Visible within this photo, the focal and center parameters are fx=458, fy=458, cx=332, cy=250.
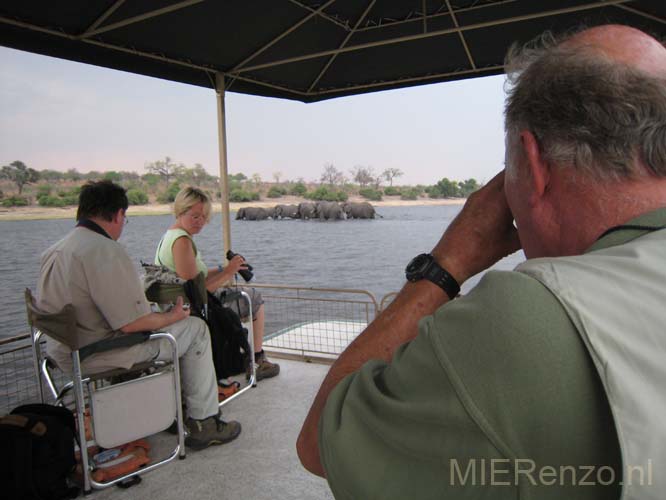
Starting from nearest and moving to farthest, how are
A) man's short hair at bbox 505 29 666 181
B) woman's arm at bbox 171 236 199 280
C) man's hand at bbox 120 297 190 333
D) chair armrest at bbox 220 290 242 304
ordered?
man's short hair at bbox 505 29 666 181 → man's hand at bbox 120 297 190 333 → woman's arm at bbox 171 236 199 280 → chair armrest at bbox 220 290 242 304

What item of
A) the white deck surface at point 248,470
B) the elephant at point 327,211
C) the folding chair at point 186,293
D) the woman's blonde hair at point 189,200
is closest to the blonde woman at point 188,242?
the woman's blonde hair at point 189,200

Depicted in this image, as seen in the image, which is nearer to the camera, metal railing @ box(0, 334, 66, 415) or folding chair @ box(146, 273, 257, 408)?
metal railing @ box(0, 334, 66, 415)

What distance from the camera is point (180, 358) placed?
2811 millimetres

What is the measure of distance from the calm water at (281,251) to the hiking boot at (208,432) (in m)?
1.09

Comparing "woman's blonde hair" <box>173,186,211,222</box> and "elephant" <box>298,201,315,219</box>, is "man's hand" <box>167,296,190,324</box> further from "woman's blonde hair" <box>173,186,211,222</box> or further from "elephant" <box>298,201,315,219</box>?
"elephant" <box>298,201,315,219</box>

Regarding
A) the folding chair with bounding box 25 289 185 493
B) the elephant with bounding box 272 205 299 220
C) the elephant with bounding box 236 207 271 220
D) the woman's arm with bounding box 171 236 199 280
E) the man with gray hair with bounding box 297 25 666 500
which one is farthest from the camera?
the elephant with bounding box 272 205 299 220

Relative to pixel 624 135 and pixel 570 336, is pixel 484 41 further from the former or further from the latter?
pixel 570 336

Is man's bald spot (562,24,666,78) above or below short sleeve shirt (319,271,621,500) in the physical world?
above

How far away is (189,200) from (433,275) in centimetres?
283

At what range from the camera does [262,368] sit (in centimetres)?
388

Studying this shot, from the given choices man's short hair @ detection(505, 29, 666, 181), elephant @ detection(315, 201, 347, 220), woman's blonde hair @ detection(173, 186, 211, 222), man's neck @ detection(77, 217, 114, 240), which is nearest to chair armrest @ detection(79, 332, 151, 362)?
man's neck @ detection(77, 217, 114, 240)

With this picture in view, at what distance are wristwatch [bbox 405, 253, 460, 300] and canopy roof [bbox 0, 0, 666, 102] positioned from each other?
Result: 8.41 ft

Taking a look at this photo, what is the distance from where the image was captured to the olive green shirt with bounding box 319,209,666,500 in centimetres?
38

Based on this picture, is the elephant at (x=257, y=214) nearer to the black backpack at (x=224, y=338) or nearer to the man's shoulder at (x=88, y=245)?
the black backpack at (x=224, y=338)
